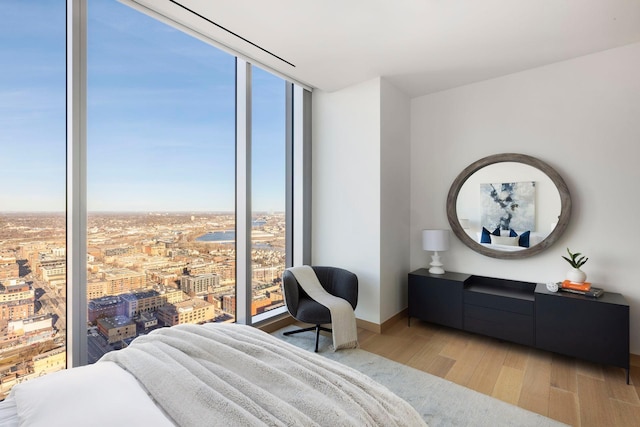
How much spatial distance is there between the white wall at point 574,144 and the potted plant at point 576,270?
0.34 feet

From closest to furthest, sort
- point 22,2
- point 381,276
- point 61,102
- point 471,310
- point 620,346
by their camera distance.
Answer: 1. point 22,2
2. point 61,102
3. point 620,346
4. point 471,310
5. point 381,276

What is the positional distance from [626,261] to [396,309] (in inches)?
82.1

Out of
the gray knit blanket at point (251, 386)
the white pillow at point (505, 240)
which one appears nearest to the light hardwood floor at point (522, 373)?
the white pillow at point (505, 240)

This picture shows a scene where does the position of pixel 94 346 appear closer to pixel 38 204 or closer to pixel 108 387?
pixel 38 204

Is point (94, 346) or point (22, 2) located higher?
point (22, 2)

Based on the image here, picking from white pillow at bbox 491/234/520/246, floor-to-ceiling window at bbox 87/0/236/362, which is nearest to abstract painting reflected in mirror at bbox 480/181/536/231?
white pillow at bbox 491/234/520/246

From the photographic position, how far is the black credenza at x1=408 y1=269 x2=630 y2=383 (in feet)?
7.42

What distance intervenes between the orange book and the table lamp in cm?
102

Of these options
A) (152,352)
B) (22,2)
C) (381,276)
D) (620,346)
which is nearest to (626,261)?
(620,346)

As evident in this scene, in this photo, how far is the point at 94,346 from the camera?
2.08 metres

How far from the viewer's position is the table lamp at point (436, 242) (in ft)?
10.5

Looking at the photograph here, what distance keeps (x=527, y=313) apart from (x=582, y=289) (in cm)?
46

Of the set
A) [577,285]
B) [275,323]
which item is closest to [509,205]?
[577,285]

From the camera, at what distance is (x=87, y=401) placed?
3.10 ft
